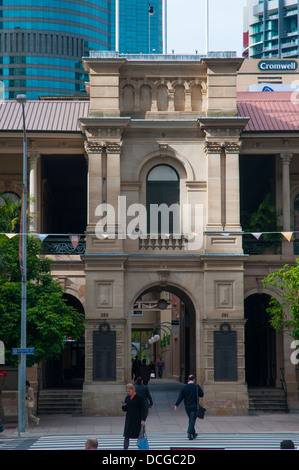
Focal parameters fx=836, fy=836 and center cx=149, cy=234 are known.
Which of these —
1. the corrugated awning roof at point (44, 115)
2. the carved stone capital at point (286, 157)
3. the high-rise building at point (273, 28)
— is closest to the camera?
the carved stone capital at point (286, 157)

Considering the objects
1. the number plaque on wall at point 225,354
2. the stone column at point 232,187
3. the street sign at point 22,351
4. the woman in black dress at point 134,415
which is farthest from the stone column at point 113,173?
the woman in black dress at point 134,415

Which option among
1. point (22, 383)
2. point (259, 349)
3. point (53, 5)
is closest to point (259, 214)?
point (259, 349)

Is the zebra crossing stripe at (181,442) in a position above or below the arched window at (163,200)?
below

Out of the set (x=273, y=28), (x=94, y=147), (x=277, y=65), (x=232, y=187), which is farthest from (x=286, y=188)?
(x=273, y=28)

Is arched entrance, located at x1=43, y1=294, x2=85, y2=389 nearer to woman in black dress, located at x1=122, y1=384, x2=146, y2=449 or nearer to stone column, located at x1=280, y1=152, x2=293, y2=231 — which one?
stone column, located at x1=280, y1=152, x2=293, y2=231

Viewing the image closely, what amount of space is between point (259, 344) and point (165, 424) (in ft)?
43.1

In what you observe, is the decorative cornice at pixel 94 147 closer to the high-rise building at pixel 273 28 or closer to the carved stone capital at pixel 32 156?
the carved stone capital at pixel 32 156

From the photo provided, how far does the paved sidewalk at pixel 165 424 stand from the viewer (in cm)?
2945

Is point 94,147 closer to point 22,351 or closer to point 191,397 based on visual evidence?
point 22,351

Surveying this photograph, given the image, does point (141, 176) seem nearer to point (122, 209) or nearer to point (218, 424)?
point (122, 209)

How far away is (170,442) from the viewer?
25250 millimetres

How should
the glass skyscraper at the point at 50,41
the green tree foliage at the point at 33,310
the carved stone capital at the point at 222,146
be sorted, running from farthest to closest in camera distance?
the glass skyscraper at the point at 50,41, the carved stone capital at the point at 222,146, the green tree foliage at the point at 33,310

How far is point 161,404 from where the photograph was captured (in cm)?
3881

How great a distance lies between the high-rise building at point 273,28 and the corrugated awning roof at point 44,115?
120 meters
